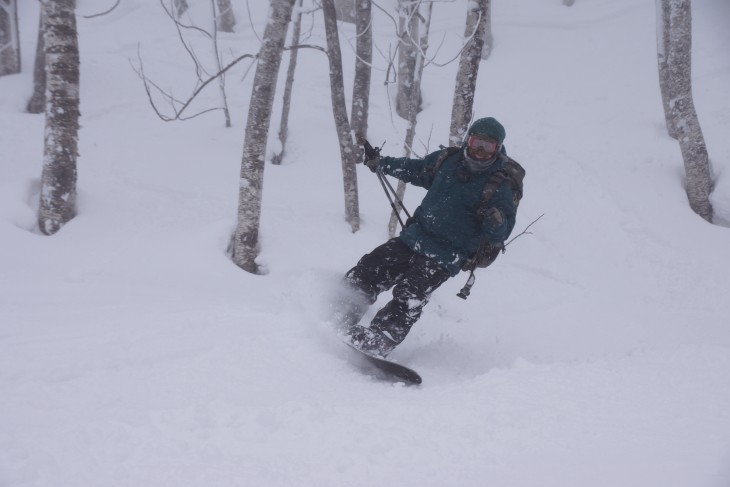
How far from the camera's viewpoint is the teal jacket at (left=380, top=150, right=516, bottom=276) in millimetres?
3945

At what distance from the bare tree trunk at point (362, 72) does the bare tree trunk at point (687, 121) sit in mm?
5674

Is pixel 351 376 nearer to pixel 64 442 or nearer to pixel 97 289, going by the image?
pixel 64 442

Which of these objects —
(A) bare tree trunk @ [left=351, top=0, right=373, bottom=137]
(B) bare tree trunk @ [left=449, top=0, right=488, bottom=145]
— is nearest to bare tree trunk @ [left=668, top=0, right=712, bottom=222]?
(B) bare tree trunk @ [left=449, top=0, right=488, bottom=145]

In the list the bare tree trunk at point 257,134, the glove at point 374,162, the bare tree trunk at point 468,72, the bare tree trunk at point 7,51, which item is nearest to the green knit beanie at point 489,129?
the glove at point 374,162

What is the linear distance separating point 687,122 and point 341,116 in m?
6.13

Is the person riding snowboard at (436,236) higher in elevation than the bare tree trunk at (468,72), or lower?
lower

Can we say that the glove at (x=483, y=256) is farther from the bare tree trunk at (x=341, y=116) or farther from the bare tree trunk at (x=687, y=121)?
the bare tree trunk at (x=687, y=121)

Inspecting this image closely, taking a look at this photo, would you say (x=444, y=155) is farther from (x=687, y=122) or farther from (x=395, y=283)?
(x=687, y=122)

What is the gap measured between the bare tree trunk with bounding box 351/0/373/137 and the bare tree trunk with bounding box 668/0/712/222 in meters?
5.67

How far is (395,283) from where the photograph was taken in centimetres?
454

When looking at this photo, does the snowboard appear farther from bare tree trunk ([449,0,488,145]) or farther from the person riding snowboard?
bare tree trunk ([449,0,488,145])

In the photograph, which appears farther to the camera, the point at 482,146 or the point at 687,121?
the point at 687,121

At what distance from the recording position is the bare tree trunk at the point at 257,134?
209 inches

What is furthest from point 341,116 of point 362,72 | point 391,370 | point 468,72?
point 391,370
